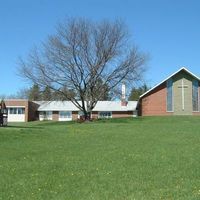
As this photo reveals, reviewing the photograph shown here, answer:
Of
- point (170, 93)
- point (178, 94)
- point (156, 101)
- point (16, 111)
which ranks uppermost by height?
point (170, 93)

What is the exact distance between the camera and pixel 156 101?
69375 millimetres

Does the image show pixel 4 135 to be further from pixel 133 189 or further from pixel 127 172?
pixel 133 189

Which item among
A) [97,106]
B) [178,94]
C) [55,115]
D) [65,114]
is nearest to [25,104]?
[55,115]

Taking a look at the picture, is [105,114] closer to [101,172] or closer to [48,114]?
[48,114]

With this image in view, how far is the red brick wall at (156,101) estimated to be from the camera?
226ft

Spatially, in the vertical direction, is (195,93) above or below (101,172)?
above

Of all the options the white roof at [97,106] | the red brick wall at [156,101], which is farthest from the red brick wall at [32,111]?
the red brick wall at [156,101]

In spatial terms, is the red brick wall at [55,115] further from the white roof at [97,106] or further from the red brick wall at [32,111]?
the red brick wall at [32,111]

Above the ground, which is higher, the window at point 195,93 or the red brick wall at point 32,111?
the window at point 195,93

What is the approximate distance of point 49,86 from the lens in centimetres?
6078

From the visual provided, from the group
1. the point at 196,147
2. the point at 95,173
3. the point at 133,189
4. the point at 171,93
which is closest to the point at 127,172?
the point at 95,173

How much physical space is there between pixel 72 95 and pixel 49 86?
3027 mm

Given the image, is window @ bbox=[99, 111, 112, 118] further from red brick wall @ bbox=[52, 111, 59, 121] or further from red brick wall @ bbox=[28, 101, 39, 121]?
red brick wall @ bbox=[28, 101, 39, 121]

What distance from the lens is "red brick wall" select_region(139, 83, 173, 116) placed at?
2717 inches
